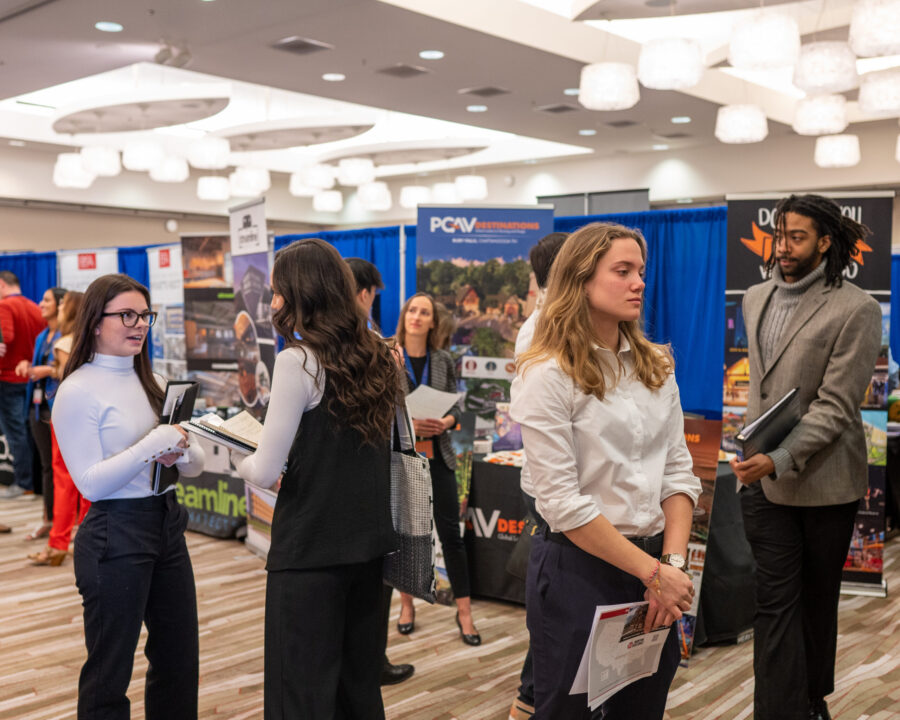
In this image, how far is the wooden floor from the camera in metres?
3.26

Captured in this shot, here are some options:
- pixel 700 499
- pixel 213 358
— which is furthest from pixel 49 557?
pixel 700 499

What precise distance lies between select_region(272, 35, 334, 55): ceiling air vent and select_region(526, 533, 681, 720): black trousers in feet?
19.9

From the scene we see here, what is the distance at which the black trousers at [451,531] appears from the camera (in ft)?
12.8

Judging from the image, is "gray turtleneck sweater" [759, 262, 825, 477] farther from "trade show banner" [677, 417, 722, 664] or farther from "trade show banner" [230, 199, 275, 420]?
"trade show banner" [230, 199, 275, 420]

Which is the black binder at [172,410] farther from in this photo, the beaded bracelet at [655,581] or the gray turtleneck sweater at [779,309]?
the gray turtleneck sweater at [779,309]

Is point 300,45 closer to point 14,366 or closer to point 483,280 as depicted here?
point 483,280

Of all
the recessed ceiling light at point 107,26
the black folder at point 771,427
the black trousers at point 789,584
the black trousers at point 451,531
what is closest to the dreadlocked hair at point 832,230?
the black folder at point 771,427

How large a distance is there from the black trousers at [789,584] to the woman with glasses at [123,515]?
1700mm

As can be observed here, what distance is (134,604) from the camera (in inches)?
90.4

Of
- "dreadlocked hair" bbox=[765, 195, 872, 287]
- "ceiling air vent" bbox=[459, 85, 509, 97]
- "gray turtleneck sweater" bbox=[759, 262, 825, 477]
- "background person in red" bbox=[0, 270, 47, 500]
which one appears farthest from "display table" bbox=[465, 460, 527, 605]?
"ceiling air vent" bbox=[459, 85, 509, 97]

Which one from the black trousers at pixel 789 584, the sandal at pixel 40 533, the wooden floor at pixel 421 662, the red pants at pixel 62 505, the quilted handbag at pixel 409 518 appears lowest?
the sandal at pixel 40 533

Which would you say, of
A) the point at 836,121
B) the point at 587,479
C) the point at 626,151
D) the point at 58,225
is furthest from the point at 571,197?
the point at 587,479

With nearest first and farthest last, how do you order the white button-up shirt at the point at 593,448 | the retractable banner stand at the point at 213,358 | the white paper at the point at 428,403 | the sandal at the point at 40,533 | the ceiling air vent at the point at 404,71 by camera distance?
1. the white button-up shirt at the point at 593,448
2. the white paper at the point at 428,403
3. the retractable banner stand at the point at 213,358
4. the sandal at the point at 40,533
5. the ceiling air vent at the point at 404,71

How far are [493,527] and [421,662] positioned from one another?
2.88 ft
